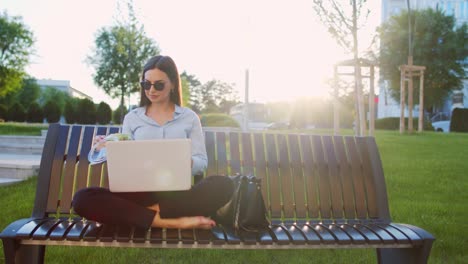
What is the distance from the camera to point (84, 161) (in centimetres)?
368

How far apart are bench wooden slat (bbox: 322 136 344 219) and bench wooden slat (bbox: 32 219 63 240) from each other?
1.89 m

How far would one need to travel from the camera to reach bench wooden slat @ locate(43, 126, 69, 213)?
3.53 m

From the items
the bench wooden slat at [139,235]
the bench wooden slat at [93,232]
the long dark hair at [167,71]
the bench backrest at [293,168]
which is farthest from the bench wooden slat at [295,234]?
the long dark hair at [167,71]

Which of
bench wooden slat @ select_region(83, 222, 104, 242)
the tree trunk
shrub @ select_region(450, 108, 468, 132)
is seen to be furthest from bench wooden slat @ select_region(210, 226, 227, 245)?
shrub @ select_region(450, 108, 468, 132)

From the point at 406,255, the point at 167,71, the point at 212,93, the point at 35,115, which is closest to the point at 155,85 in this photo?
the point at 167,71

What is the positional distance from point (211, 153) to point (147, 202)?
0.76m

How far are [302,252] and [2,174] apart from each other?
4.98m

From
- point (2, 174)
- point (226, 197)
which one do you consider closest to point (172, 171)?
point (226, 197)

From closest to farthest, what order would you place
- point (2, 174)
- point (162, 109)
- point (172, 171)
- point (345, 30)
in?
1. point (172, 171)
2. point (162, 109)
3. point (2, 174)
4. point (345, 30)

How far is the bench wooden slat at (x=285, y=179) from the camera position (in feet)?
12.3

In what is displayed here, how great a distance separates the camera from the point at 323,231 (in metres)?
3.13

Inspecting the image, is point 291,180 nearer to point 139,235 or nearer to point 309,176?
point 309,176

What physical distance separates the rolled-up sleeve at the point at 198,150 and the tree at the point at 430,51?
102ft

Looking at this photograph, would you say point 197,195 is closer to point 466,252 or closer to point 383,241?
point 383,241
